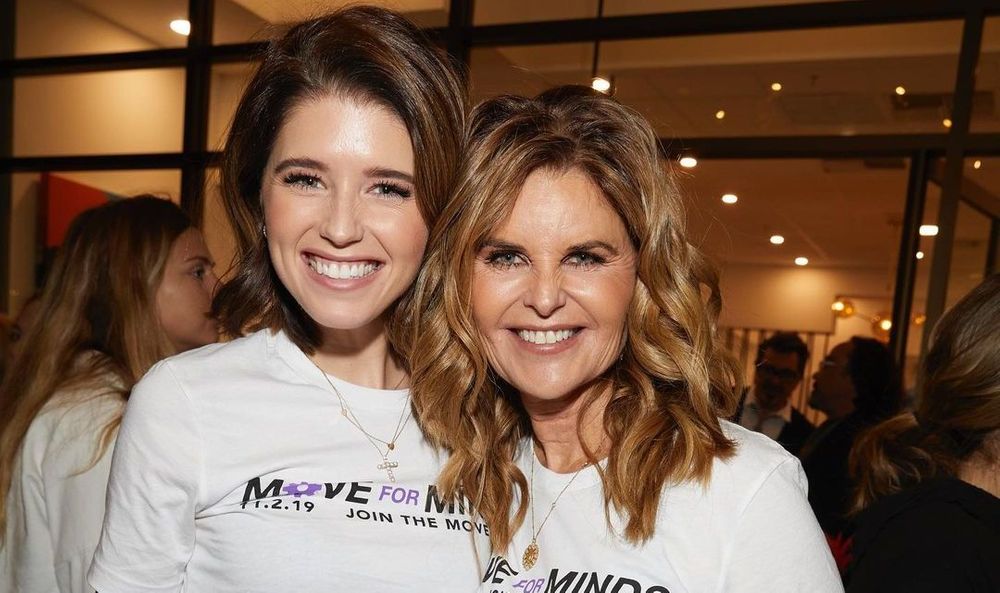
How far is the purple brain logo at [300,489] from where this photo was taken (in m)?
1.46

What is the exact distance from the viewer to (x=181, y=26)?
5.82m

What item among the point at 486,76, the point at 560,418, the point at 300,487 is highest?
the point at 486,76

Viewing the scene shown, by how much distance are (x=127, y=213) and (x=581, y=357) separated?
1.67 m

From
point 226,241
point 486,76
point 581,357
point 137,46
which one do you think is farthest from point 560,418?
point 137,46

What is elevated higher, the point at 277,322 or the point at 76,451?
the point at 277,322

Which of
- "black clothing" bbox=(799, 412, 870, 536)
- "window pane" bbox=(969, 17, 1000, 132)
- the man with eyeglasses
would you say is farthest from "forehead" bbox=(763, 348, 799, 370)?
"window pane" bbox=(969, 17, 1000, 132)

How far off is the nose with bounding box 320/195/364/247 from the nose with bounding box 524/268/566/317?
0.31m

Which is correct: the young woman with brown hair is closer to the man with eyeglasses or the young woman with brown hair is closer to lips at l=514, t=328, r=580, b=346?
lips at l=514, t=328, r=580, b=346

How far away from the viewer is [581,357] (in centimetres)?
147

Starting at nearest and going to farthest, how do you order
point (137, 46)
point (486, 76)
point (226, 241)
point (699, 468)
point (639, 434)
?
point (699, 468)
point (639, 434)
point (226, 241)
point (486, 76)
point (137, 46)

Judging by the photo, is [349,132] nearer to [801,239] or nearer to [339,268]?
[339,268]

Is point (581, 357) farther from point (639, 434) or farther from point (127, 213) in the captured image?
point (127, 213)

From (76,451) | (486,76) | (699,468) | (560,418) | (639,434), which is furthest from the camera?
(486,76)

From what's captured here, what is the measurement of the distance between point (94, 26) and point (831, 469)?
554 centimetres
